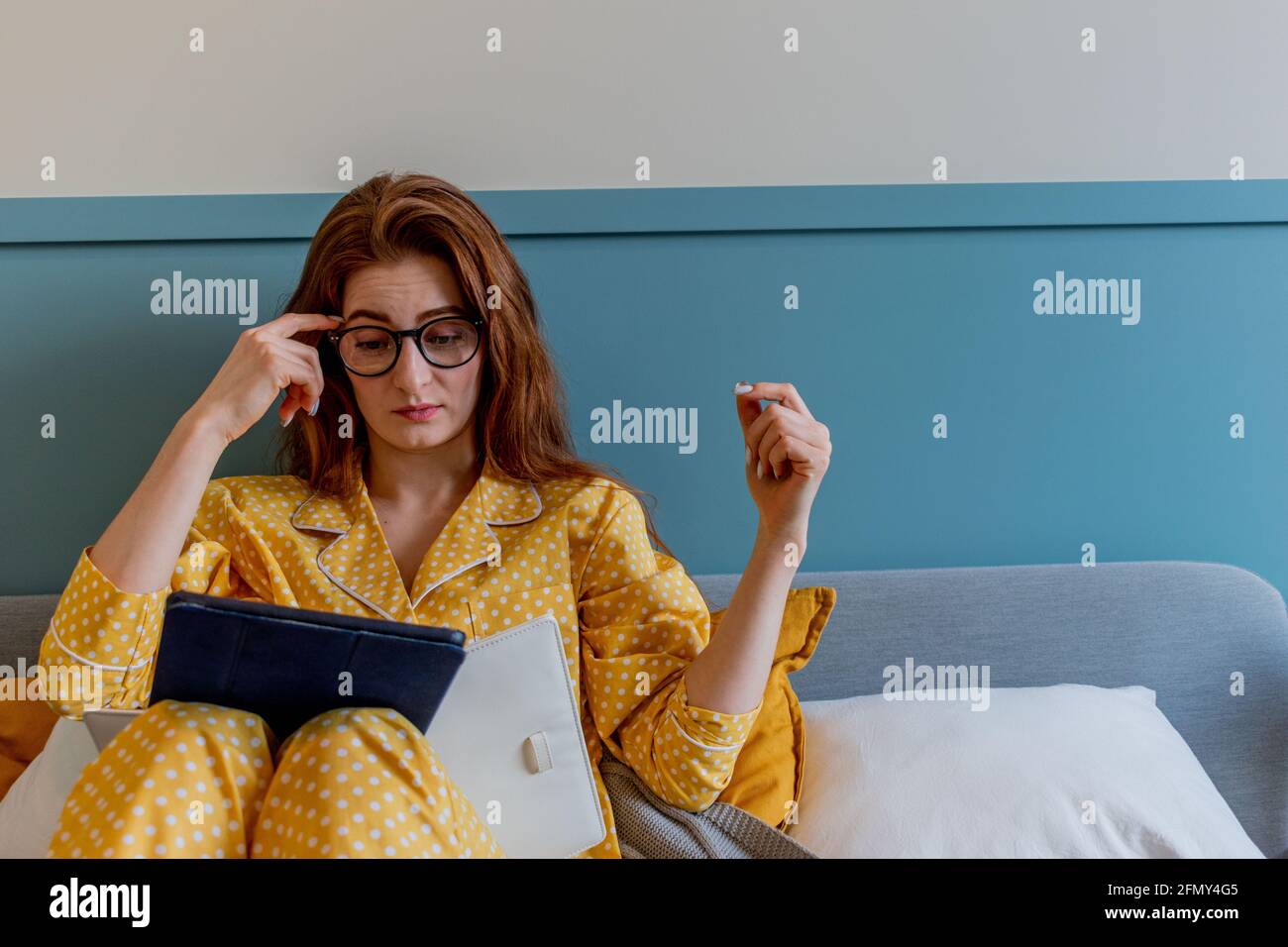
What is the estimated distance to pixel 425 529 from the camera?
1343mm

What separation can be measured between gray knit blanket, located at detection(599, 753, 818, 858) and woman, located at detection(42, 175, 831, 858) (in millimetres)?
23

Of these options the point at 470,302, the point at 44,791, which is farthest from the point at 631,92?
the point at 44,791

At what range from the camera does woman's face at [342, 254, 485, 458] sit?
124 centimetres

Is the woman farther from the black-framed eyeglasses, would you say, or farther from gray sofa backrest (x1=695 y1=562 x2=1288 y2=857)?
gray sofa backrest (x1=695 y1=562 x2=1288 y2=857)

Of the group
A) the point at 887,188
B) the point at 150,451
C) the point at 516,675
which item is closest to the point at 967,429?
the point at 887,188

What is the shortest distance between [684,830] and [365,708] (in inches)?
15.8

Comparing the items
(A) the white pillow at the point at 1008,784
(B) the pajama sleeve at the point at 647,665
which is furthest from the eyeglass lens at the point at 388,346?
(A) the white pillow at the point at 1008,784

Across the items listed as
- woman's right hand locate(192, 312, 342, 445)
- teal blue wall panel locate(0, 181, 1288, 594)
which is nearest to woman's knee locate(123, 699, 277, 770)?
woman's right hand locate(192, 312, 342, 445)

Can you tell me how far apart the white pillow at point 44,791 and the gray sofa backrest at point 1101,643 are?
2.53 ft

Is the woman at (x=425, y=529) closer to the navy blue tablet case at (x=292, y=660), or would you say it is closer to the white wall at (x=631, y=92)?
the navy blue tablet case at (x=292, y=660)

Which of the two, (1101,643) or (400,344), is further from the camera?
(1101,643)

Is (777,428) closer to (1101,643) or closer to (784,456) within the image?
(784,456)
